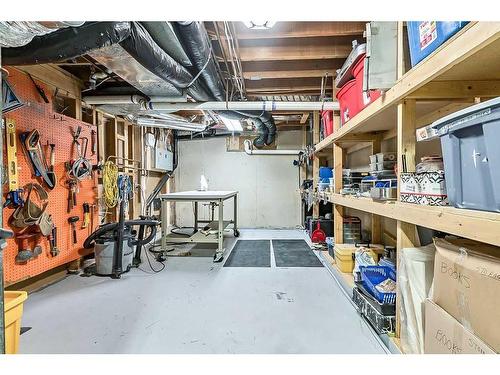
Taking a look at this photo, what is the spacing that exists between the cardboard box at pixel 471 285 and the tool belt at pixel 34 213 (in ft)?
10.3

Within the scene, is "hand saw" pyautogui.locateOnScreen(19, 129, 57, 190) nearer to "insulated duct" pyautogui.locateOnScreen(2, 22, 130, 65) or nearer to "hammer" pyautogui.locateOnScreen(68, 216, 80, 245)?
"hammer" pyautogui.locateOnScreen(68, 216, 80, 245)

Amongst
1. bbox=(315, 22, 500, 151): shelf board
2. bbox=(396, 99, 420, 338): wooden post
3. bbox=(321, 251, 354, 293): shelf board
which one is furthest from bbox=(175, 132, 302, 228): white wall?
bbox=(396, 99, 420, 338): wooden post

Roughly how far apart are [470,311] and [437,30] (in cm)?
120

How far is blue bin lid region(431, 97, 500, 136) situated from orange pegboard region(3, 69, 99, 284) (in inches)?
123

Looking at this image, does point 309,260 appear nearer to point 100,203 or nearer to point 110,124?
point 100,203

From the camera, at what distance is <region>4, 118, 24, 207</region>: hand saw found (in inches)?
92.6

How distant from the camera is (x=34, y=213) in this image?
2.57m

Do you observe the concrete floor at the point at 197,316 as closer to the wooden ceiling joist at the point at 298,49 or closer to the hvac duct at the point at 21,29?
the hvac duct at the point at 21,29

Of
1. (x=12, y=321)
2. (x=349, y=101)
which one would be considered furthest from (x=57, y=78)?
(x=349, y=101)

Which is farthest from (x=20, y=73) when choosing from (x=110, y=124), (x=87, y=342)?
(x=87, y=342)

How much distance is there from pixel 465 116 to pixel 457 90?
63cm

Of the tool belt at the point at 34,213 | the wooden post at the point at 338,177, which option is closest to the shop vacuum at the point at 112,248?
the tool belt at the point at 34,213

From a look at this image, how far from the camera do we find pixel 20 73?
2.58 meters
